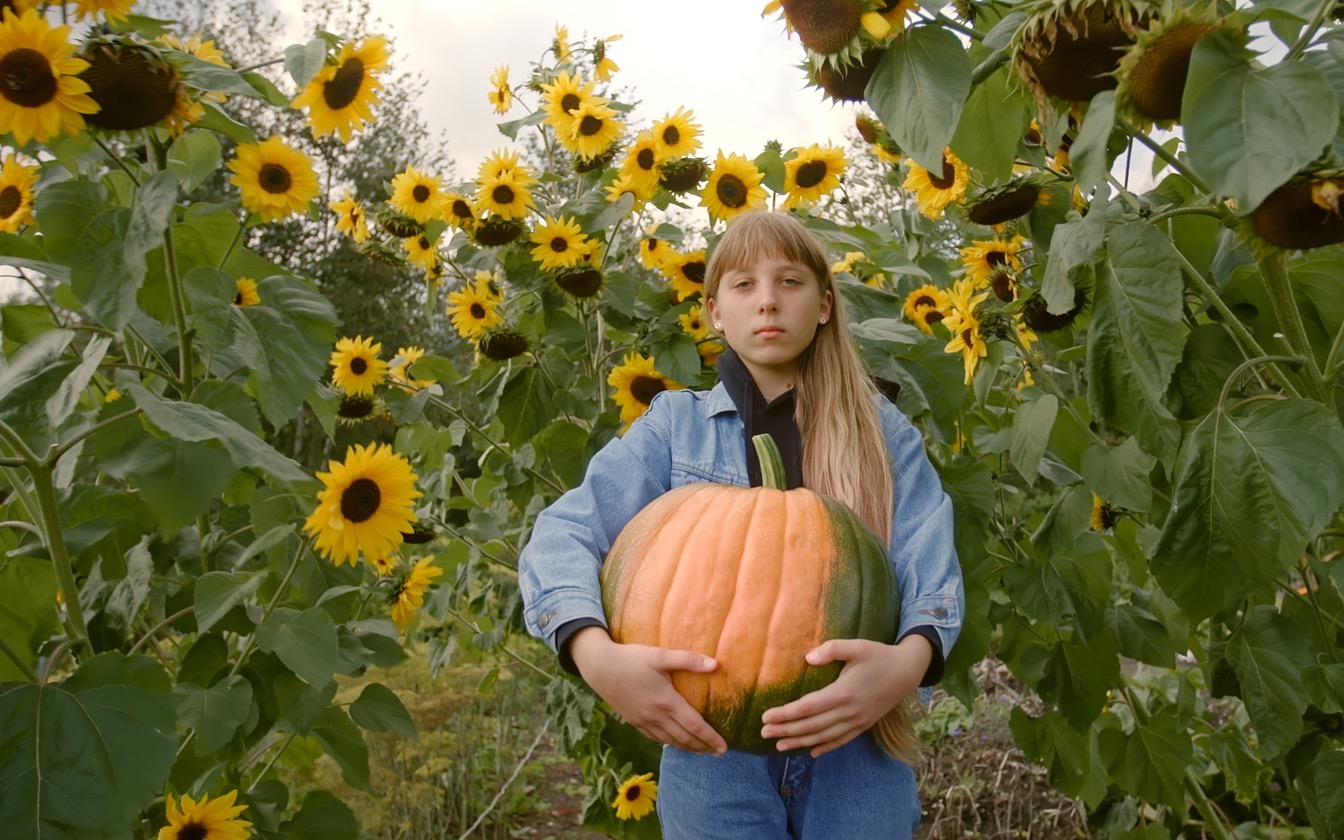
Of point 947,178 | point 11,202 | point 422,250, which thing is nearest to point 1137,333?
point 947,178

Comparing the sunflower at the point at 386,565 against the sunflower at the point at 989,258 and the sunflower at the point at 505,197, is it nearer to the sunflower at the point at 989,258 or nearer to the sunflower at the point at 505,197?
the sunflower at the point at 505,197

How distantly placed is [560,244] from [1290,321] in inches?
69.5

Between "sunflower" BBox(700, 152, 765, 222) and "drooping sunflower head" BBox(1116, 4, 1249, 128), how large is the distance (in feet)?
5.53

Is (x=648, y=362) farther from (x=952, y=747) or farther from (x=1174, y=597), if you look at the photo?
(x=952, y=747)

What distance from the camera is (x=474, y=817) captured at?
4488 mm

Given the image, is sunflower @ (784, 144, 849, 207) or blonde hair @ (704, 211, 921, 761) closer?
blonde hair @ (704, 211, 921, 761)

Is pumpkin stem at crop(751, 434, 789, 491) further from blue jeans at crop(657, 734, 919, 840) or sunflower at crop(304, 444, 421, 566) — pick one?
sunflower at crop(304, 444, 421, 566)

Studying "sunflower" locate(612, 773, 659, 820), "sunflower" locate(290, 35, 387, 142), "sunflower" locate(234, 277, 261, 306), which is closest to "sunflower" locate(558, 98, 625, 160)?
"sunflower" locate(290, 35, 387, 142)

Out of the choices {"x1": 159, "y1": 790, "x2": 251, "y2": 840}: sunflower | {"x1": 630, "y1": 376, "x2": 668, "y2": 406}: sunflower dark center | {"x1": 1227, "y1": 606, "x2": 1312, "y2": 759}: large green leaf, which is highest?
{"x1": 630, "y1": 376, "x2": 668, "y2": 406}: sunflower dark center

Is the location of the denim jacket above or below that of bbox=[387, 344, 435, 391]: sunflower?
below

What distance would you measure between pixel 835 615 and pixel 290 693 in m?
1.05

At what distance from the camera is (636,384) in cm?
271

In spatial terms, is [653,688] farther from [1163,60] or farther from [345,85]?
[345,85]

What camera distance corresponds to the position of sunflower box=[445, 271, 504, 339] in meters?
2.98
